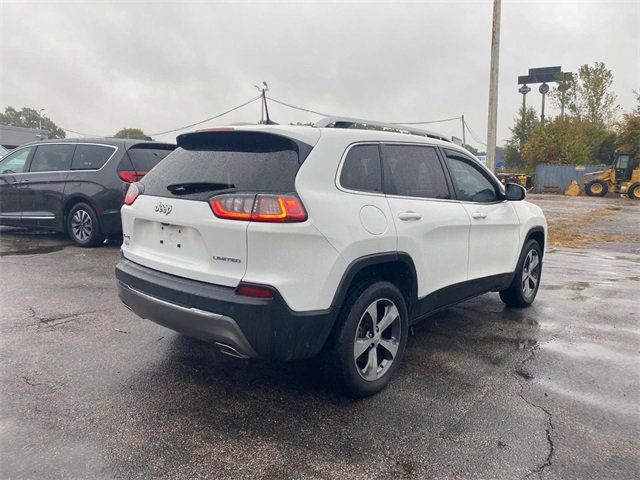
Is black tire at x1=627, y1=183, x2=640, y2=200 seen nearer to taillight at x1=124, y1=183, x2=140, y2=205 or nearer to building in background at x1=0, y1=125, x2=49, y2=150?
taillight at x1=124, y1=183, x2=140, y2=205

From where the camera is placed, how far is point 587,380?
3484 mm

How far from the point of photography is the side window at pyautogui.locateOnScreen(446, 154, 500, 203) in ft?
13.3

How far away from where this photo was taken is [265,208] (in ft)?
8.54

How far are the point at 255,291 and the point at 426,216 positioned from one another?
59.5 inches

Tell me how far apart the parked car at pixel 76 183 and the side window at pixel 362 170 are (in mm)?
4716

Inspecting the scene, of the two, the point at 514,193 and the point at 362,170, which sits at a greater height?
the point at 362,170

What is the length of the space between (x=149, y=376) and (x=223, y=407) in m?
0.70

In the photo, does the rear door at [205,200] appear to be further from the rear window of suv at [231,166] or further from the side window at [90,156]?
the side window at [90,156]

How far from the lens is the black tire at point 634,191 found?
2714cm

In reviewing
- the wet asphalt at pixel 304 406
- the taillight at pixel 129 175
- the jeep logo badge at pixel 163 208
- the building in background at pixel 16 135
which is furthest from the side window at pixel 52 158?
the building in background at pixel 16 135

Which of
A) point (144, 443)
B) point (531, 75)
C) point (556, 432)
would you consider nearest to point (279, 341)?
point (144, 443)

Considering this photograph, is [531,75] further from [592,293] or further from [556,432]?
[556,432]

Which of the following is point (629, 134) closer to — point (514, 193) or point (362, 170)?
point (514, 193)

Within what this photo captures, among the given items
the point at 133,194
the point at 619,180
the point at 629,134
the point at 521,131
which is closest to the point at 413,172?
the point at 133,194
